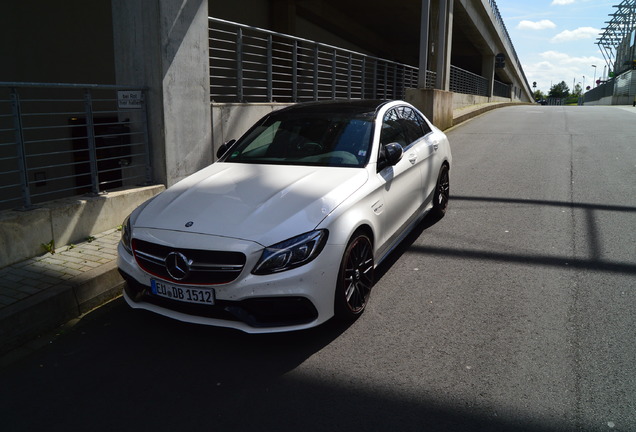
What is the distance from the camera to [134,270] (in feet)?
12.4

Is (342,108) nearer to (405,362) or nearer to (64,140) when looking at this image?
(405,362)

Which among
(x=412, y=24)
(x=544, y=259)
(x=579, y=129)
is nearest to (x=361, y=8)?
(x=412, y=24)

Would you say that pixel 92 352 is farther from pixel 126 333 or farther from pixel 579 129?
pixel 579 129

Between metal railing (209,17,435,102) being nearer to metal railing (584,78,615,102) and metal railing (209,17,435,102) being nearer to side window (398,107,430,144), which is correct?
side window (398,107,430,144)

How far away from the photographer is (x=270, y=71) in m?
9.42

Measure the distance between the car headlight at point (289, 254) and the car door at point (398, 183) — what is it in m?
1.05

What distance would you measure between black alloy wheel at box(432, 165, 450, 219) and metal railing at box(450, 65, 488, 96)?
18.4 m

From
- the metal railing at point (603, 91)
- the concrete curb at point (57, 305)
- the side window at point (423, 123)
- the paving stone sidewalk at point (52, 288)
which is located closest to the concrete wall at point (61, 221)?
the paving stone sidewalk at point (52, 288)

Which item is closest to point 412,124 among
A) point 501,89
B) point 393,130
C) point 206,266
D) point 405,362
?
point 393,130

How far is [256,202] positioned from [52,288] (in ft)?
6.29

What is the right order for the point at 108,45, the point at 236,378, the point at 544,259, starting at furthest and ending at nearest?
the point at 108,45
the point at 544,259
the point at 236,378

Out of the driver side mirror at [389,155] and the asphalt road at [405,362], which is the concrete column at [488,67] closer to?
the asphalt road at [405,362]

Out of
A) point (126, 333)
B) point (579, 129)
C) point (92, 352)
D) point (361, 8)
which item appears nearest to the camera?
point (92, 352)

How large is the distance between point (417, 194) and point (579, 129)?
42.7 feet
